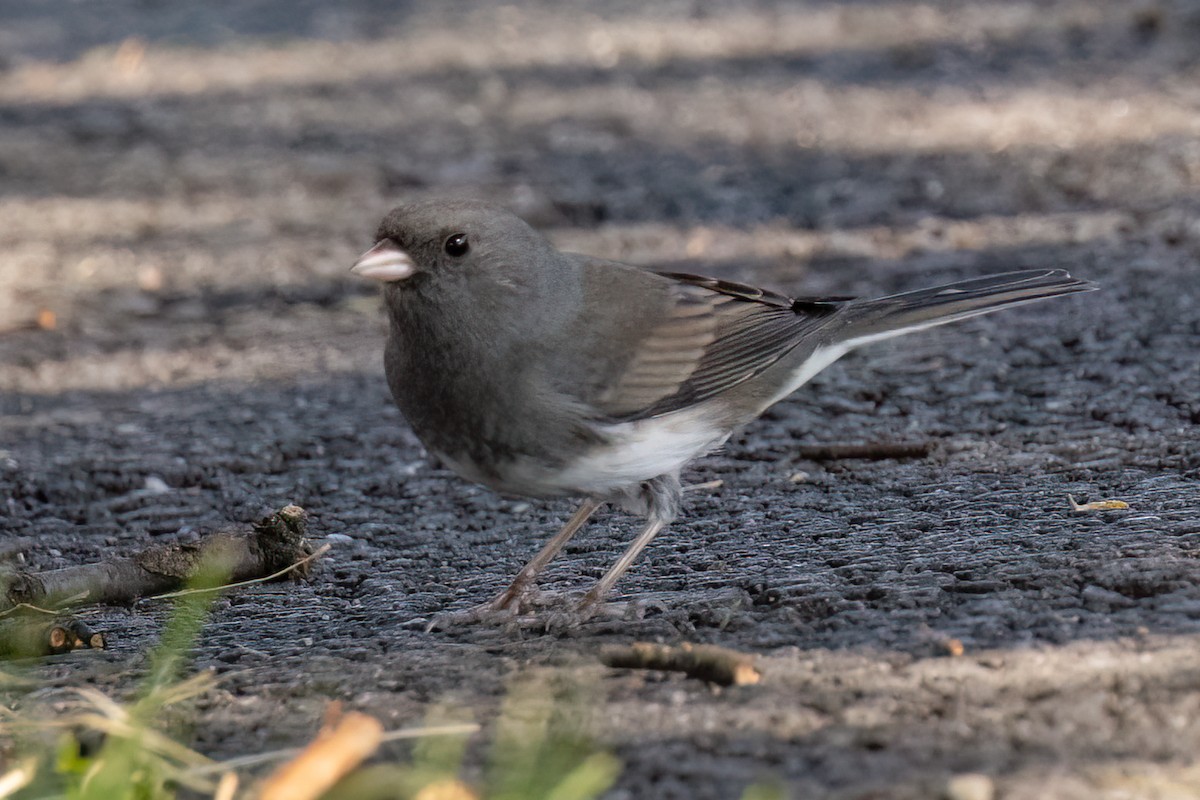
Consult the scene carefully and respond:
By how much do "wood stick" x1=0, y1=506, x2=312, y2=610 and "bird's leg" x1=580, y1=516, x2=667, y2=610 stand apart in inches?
26.8

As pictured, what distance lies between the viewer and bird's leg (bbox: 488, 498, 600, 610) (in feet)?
9.76

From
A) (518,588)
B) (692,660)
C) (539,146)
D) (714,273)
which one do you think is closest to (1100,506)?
(692,660)

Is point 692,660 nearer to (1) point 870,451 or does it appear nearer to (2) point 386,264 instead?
(2) point 386,264

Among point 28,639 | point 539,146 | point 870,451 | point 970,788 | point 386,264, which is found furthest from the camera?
point 539,146

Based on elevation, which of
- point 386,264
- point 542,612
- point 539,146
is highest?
point 539,146

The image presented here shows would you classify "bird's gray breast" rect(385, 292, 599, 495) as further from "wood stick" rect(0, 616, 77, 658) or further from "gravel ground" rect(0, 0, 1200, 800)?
"wood stick" rect(0, 616, 77, 658)

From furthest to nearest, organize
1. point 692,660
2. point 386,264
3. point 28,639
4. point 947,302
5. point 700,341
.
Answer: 1. point 947,302
2. point 700,341
3. point 386,264
4. point 28,639
5. point 692,660

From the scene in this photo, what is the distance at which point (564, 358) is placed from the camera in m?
3.03

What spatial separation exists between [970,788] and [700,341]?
5.05 ft

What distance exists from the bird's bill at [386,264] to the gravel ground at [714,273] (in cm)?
70

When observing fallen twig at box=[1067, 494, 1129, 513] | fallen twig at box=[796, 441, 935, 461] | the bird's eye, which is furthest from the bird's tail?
the bird's eye

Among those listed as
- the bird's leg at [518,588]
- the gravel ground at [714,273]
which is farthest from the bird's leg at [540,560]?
the gravel ground at [714,273]

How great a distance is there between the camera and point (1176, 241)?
487cm

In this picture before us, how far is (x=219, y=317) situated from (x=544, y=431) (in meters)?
2.56
